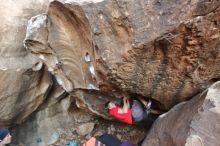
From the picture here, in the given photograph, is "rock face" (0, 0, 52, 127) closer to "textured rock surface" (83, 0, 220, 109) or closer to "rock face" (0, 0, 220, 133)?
"rock face" (0, 0, 220, 133)

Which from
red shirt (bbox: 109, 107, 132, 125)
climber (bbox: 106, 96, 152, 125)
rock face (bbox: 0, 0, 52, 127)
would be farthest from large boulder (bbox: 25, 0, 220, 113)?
rock face (bbox: 0, 0, 52, 127)

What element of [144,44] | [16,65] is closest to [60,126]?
[16,65]

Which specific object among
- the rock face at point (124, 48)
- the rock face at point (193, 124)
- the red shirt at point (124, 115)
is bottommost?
the red shirt at point (124, 115)

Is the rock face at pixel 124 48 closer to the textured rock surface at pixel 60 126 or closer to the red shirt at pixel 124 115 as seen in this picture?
the red shirt at pixel 124 115

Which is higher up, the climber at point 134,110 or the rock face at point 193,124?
the rock face at point 193,124

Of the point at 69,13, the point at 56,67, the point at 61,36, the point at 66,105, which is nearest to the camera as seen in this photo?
the point at 69,13

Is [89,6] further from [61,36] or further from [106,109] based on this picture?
[106,109]

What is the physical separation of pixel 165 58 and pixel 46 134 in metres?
2.37

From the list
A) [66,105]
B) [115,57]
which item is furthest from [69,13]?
[66,105]

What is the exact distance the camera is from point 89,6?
110 inches

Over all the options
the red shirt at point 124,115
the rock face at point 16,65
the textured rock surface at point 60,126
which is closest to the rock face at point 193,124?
the red shirt at point 124,115

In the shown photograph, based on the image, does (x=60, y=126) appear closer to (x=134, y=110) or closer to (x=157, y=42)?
(x=134, y=110)

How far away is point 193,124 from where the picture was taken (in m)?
2.60

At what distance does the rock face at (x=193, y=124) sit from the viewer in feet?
8.18
